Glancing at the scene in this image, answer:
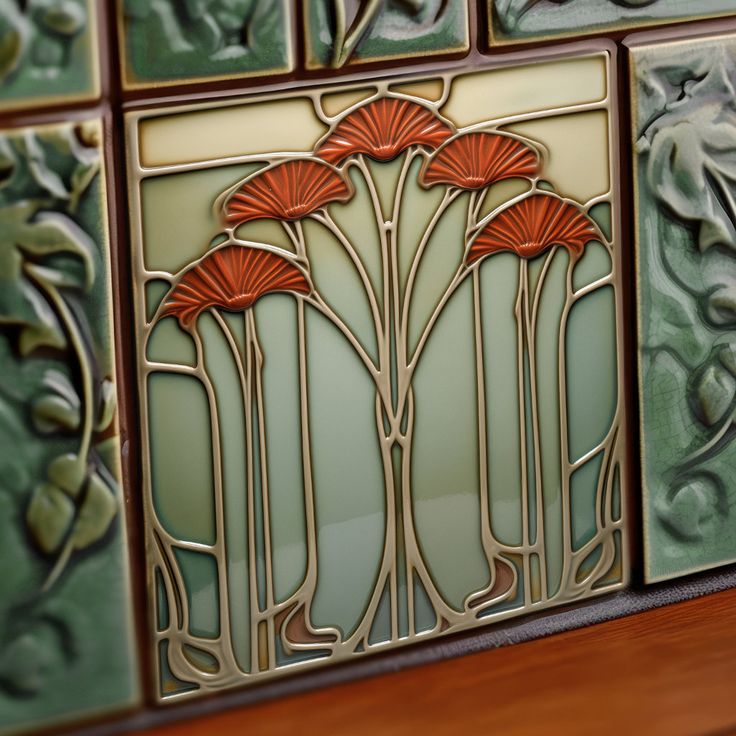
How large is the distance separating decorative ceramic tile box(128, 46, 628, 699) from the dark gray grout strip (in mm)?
11

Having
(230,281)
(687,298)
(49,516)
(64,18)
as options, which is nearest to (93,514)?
(49,516)

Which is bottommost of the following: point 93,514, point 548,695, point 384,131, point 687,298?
point 548,695

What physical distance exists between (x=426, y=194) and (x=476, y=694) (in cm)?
30

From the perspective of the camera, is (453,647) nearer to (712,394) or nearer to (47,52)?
(712,394)

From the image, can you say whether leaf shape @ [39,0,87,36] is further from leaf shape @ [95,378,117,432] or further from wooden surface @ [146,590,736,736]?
wooden surface @ [146,590,736,736]

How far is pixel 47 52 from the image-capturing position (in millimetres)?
667

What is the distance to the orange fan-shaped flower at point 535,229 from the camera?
0.79m

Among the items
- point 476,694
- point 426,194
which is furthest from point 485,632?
point 426,194

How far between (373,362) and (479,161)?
0.14 metres

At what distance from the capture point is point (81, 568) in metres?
0.72

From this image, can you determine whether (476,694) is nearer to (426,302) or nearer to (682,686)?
(682,686)

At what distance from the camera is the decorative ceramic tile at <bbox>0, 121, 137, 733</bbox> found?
68 cm

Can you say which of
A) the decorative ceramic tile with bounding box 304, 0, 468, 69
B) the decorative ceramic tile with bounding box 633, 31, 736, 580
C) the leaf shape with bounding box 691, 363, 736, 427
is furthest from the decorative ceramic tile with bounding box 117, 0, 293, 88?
the leaf shape with bounding box 691, 363, 736, 427

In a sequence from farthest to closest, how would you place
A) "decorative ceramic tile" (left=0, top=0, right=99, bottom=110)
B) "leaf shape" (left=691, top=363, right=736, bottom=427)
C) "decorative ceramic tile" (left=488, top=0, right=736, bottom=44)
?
"leaf shape" (left=691, top=363, right=736, bottom=427) → "decorative ceramic tile" (left=488, top=0, right=736, bottom=44) → "decorative ceramic tile" (left=0, top=0, right=99, bottom=110)
